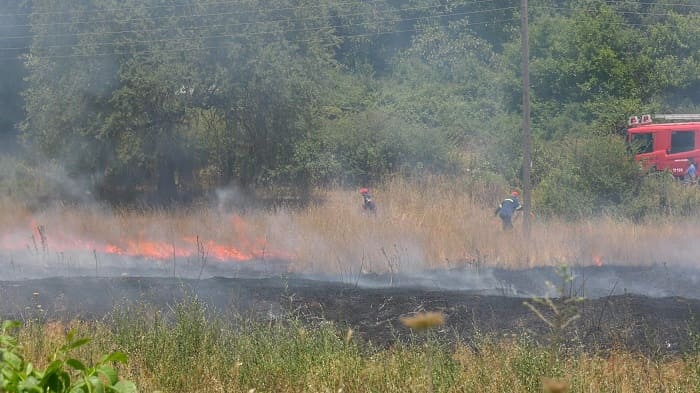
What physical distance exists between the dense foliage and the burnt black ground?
21.4 ft

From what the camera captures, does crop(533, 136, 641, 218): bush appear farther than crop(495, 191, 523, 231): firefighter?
Yes

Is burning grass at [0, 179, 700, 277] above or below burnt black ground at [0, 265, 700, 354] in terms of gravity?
below

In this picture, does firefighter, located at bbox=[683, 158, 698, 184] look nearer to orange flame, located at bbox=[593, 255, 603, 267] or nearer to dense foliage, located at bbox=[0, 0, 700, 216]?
dense foliage, located at bbox=[0, 0, 700, 216]

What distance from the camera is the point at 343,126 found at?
27.8 m

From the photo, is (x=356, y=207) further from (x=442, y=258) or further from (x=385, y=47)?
(x=385, y=47)

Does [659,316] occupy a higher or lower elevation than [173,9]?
lower

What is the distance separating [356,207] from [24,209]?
8395 millimetres

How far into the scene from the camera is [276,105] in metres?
22.4

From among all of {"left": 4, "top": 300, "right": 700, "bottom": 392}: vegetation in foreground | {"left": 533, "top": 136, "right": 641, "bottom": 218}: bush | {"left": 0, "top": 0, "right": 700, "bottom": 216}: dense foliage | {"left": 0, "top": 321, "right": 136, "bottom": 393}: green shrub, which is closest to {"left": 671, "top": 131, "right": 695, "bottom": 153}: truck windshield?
{"left": 0, "top": 0, "right": 700, "bottom": 216}: dense foliage

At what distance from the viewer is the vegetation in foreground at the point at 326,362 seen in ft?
22.4

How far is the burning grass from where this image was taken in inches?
688

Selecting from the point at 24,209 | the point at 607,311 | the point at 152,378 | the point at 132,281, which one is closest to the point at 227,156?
the point at 24,209

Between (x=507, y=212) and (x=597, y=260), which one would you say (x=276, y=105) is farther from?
(x=597, y=260)

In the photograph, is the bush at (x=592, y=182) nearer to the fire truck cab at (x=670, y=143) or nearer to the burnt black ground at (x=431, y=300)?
the fire truck cab at (x=670, y=143)
